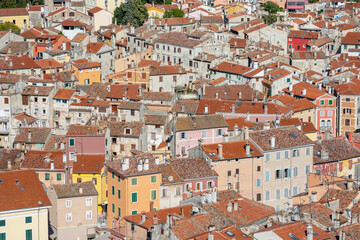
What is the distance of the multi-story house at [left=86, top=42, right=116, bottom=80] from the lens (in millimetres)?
106312

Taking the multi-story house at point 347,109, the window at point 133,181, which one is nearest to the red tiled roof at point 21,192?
the window at point 133,181

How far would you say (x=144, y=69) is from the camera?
93.7 meters

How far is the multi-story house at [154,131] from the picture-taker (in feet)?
250

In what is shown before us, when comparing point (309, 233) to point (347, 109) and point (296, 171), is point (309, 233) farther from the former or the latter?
point (347, 109)

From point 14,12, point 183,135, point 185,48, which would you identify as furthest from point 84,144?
point 14,12

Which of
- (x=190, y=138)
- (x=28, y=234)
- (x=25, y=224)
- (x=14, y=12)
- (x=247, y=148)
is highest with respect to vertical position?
(x=14, y=12)

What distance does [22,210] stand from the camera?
5594 centimetres

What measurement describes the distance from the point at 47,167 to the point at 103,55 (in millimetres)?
39463

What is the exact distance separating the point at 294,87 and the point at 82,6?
52627 millimetres

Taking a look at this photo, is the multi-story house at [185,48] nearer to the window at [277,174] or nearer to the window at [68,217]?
the window at [277,174]

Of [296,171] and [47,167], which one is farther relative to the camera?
A: [47,167]

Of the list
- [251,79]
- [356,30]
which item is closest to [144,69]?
[251,79]

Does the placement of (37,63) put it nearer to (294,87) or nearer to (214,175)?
(294,87)

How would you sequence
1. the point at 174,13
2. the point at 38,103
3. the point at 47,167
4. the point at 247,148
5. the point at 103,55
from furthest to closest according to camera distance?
the point at 174,13, the point at 103,55, the point at 38,103, the point at 47,167, the point at 247,148
